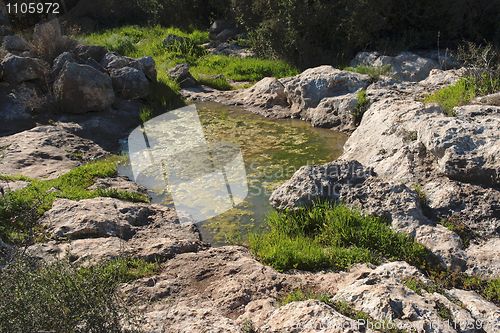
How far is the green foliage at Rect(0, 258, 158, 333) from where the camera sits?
15.3 feet

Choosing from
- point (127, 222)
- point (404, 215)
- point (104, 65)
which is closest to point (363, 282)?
point (404, 215)

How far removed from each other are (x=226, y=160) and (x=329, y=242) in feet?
12.7

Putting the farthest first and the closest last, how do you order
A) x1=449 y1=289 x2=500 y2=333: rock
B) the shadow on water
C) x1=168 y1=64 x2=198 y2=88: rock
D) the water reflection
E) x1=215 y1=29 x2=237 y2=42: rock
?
1. x1=215 y1=29 x2=237 y2=42: rock
2. x1=168 y1=64 x2=198 y2=88: rock
3. the water reflection
4. the shadow on water
5. x1=449 y1=289 x2=500 y2=333: rock

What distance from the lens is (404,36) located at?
16.4m

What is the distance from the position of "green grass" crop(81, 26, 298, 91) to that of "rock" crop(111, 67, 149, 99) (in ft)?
2.98

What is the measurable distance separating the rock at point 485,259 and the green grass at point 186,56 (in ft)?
32.6

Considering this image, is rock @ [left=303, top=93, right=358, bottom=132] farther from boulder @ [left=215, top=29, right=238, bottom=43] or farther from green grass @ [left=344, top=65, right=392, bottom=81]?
boulder @ [left=215, top=29, right=238, bottom=43]

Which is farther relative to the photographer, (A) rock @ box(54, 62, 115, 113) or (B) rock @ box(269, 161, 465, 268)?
(A) rock @ box(54, 62, 115, 113)

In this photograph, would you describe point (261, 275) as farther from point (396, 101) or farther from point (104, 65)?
point (104, 65)

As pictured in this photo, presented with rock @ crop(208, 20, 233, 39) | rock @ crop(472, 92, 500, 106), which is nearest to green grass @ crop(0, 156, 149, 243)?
rock @ crop(472, 92, 500, 106)

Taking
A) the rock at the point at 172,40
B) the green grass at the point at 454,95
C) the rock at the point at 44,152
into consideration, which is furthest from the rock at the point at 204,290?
the rock at the point at 172,40

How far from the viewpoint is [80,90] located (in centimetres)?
1347

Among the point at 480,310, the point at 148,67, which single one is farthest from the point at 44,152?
the point at 480,310

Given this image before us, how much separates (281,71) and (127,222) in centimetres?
977
